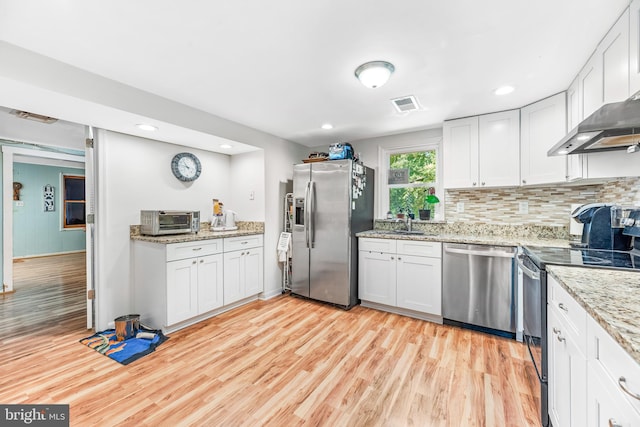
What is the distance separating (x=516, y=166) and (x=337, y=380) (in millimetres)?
2552

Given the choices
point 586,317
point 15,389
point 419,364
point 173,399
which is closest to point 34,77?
point 15,389

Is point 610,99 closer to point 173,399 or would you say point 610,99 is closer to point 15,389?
point 173,399

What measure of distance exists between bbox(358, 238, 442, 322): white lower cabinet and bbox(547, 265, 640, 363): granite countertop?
149cm

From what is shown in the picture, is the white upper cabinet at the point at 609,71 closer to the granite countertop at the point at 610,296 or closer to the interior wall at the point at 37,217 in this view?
the granite countertop at the point at 610,296

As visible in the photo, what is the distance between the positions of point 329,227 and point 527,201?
7.08 ft

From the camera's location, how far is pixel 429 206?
11.5 ft

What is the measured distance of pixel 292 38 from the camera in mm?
1618

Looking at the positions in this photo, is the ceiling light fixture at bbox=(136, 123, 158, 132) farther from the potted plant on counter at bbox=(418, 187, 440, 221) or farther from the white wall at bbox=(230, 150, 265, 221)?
the potted plant on counter at bbox=(418, 187, 440, 221)

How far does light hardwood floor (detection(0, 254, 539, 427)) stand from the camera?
5.16ft


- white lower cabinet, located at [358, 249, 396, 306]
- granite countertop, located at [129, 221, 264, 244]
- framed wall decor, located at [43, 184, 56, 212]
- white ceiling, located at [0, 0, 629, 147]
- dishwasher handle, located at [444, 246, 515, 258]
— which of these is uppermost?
white ceiling, located at [0, 0, 629, 147]

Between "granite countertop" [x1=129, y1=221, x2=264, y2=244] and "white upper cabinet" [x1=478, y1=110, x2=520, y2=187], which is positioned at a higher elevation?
"white upper cabinet" [x1=478, y1=110, x2=520, y2=187]

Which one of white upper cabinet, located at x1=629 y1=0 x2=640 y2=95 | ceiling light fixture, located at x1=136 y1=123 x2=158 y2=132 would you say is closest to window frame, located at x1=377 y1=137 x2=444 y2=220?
white upper cabinet, located at x1=629 y1=0 x2=640 y2=95

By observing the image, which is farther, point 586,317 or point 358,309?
point 358,309

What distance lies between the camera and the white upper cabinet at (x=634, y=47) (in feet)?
4.18
